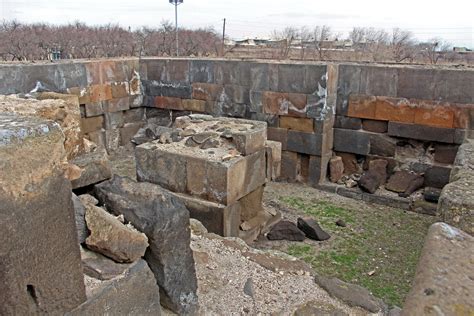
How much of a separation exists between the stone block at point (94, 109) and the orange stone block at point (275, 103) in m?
3.32

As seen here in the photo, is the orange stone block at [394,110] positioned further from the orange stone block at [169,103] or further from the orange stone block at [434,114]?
the orange stone block at [169,103]

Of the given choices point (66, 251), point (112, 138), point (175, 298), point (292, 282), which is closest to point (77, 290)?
point (66, 251)

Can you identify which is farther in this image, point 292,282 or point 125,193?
point 292,282

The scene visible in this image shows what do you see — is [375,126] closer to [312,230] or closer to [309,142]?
[309,142]

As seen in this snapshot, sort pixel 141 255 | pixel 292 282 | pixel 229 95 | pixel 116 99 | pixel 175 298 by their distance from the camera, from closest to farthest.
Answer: pixel 141 255 < pixel 175 298 < pixel 292 282 < pixel 229 95 < pixel 116 99

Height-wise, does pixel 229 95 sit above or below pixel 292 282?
above

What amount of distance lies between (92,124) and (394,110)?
5687mm

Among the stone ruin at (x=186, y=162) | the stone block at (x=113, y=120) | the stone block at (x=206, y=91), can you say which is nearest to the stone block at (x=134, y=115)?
the stone ruin at (x=186, y=162)

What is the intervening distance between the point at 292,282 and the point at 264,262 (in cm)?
32

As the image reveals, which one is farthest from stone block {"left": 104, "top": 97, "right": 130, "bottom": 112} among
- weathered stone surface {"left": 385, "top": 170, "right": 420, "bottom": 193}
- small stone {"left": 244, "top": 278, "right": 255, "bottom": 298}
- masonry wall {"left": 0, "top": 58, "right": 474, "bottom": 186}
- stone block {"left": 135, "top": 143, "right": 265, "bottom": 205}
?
small stone {"left": 244, "top": 278, "right": 255, "bottom": 298}

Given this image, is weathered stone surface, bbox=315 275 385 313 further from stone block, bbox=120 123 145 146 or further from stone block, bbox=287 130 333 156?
stone block, bbox=120 123 145 146

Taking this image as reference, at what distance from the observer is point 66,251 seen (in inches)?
70.3

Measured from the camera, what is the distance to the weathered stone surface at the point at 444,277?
3.33 ft

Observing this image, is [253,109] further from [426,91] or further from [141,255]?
[141,255]
